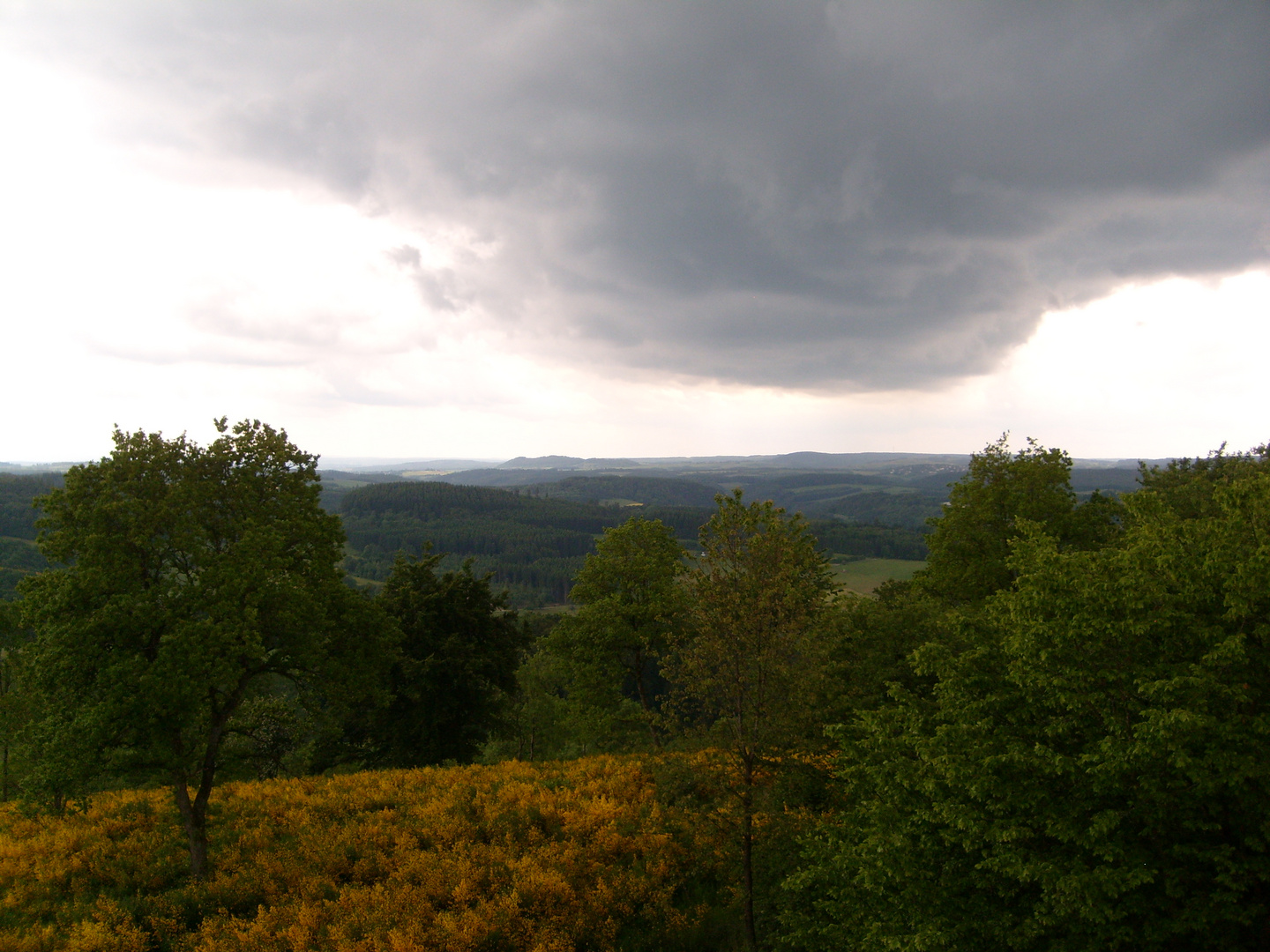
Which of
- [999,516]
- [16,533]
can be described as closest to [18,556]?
[16,533]

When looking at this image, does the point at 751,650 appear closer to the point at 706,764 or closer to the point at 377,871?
the point at 706,764

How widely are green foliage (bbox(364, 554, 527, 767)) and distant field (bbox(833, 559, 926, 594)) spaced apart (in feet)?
385

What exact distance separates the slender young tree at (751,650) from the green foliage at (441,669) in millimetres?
14900

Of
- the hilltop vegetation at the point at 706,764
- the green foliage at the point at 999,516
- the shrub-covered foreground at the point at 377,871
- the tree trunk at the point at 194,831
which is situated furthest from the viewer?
the green foliage at the point at 999,516

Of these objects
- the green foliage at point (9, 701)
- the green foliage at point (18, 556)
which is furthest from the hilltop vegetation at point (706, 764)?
the green foliage at point (18, 556)

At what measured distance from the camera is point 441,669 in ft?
86.4

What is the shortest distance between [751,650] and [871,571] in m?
160

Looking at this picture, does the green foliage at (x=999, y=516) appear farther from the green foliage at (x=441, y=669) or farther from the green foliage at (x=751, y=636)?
A: the green foliage at (x=441, y=669)

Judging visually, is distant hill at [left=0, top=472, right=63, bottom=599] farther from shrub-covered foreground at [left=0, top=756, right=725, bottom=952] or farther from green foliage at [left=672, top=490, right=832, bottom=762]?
green foliage at [left=672, top=490, right=832, bottom=762]

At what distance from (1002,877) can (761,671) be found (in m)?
5.72

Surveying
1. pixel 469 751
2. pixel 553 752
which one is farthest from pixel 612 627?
pixel 553 752

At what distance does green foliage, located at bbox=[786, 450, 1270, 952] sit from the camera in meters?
9.04

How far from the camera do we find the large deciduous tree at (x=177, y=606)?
44.0ft

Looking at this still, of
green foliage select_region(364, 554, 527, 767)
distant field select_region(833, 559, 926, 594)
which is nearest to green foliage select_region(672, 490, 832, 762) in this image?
green foliage select_region(364, 554, 527, 767)
